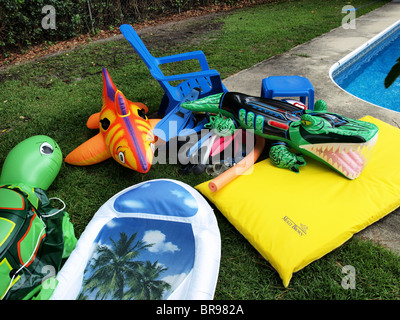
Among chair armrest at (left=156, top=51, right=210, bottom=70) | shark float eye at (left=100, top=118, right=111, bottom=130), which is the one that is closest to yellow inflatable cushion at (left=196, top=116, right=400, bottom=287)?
shark float eye at (left=100, top=118, right=111, bottom=130)

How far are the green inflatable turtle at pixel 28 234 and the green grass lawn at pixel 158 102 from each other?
12.5 inches

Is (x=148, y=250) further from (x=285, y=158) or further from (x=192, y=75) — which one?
(x=192, y=75)

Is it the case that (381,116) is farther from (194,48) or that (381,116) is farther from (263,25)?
(263,25)

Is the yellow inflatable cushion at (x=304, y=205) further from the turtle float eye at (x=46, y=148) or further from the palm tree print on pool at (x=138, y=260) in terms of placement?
the turtle float eye at (x=46, y=148)

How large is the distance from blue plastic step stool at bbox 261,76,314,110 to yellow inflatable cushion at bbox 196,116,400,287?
3.04 ft

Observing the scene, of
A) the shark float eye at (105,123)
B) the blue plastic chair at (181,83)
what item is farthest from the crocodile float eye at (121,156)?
the blue plastic chair at (181,83)

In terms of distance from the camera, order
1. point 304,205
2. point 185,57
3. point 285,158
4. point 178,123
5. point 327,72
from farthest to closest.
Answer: point 327,72 → point 185,57 → point 178,123 → point 285,158 → point 304,205

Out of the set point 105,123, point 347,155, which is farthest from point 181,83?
point 347,155

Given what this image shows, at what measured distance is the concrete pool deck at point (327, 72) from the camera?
7.60 feet

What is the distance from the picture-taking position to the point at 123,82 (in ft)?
16.2

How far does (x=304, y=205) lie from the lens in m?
2.26

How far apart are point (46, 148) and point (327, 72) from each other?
4.47 metres

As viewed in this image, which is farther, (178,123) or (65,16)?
(65,16)

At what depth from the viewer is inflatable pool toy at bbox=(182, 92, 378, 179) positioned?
7.63ft
